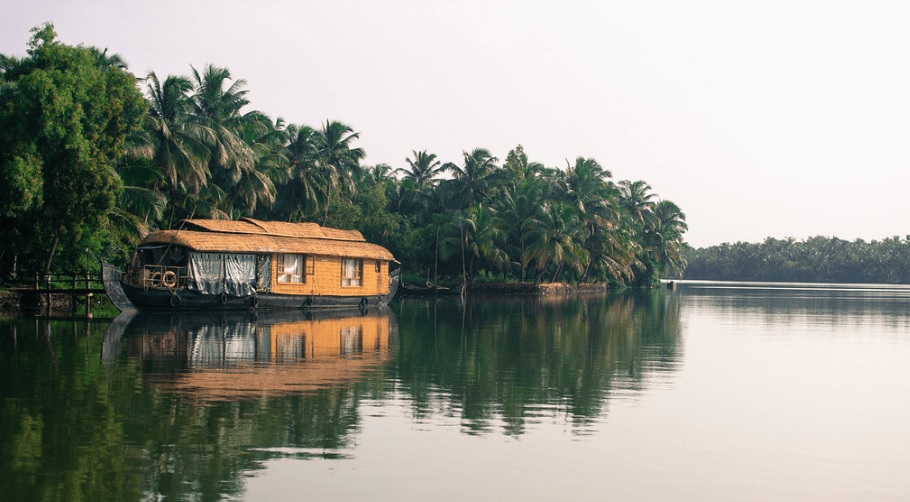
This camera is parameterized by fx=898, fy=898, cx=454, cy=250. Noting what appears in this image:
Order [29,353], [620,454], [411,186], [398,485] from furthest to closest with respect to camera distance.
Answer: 1. [411,186]
2. [29,353]
3. [620,454]
4. [398,485]

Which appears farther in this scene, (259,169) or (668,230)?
(668,230)

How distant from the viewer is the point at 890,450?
10.8 metres

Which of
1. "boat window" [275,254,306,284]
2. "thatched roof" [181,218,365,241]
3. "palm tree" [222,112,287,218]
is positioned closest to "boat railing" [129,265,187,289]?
"thatched roof" [181,218,365,241]

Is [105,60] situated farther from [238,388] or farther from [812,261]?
[812,261]

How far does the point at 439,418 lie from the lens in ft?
39.6

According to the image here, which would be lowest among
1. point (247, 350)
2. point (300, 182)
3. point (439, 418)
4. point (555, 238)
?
point (439, 418)

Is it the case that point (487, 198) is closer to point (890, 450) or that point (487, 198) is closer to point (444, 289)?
point (444, 289)

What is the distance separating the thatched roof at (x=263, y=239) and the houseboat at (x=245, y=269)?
0.13ft

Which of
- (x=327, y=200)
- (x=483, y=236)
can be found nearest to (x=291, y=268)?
(x=327, y=200)

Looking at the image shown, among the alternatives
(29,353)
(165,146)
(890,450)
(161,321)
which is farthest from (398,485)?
(165,146)

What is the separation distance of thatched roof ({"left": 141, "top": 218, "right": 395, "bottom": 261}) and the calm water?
25.9 ft

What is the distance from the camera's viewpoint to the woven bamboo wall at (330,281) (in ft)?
113

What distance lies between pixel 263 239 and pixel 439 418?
75.4 feet

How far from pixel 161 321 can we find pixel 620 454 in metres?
20.5
